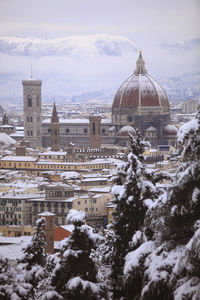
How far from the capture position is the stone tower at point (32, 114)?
76875 millimetres

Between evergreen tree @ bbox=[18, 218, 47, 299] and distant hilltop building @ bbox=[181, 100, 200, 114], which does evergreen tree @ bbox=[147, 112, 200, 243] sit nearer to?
evergreen tree @ bbox=[18, 218, 47, 299]

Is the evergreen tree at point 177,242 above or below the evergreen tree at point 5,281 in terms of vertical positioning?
above

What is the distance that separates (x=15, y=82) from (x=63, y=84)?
6629cm

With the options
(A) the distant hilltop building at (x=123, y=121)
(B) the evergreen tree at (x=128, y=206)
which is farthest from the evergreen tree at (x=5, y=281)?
(A) the distant hilltop building at (x=123, y=121)

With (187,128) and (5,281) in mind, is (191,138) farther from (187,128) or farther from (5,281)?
(5,281)

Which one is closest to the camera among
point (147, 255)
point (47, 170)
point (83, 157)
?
point (147, 255)

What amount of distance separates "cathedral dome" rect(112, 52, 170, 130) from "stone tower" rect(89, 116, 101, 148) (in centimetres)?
445

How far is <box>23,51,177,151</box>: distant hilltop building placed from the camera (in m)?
74.0

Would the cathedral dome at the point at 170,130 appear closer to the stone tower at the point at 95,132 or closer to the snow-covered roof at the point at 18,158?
the stone tower at the point at 95,132

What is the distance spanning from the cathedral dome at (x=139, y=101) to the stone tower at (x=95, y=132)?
4449mm

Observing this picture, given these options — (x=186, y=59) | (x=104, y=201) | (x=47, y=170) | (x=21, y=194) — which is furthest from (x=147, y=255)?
(x=186, y=59)

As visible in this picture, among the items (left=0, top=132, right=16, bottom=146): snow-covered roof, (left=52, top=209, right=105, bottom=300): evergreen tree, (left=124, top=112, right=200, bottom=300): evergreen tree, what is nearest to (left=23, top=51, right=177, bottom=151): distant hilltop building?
(left=0, top=132, right=16, bottom=146): snow-covered roof

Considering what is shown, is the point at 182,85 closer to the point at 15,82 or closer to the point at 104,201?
the point at 15,82

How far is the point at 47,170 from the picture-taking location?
191ft
